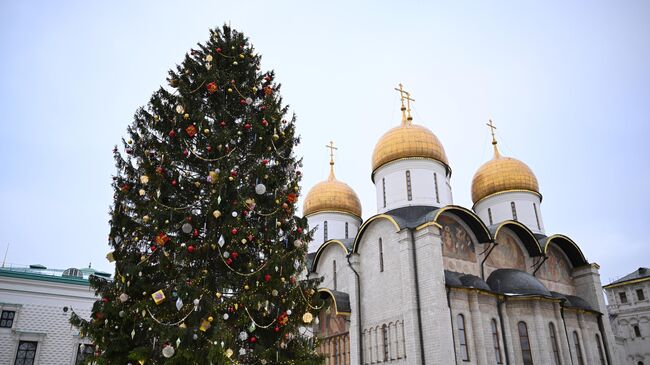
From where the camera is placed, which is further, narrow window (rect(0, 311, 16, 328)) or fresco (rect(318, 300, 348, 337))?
fresco (rect(318, 300, 348, 337))

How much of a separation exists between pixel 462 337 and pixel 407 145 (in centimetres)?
772

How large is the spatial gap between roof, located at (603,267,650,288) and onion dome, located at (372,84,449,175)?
18.2 metres

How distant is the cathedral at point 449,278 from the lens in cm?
1390

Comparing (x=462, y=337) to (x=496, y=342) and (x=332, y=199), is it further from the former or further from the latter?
(x=332, y=199)

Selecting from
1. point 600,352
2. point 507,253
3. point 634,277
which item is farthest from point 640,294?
point 507,253

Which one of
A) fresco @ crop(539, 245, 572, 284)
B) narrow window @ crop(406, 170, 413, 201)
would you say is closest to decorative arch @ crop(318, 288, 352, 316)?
narrow window @ crop(406, 170, 413, 201)

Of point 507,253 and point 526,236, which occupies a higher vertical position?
point 526,236

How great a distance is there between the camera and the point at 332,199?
22.8m

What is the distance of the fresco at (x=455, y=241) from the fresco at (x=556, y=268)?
388 cm

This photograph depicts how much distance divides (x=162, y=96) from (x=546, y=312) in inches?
516

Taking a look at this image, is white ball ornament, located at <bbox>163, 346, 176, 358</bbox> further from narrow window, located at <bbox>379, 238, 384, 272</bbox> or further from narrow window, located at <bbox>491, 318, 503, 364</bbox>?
narrow window, located at <bbox>491, 318, 503, 364</bbox>

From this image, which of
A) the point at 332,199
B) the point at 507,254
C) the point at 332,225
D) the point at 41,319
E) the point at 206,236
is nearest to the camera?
the point at 206,236

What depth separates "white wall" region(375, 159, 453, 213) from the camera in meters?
18.0

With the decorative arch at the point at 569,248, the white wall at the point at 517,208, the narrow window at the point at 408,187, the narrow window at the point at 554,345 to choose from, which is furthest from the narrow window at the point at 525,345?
the white wall at the point at 517,208
